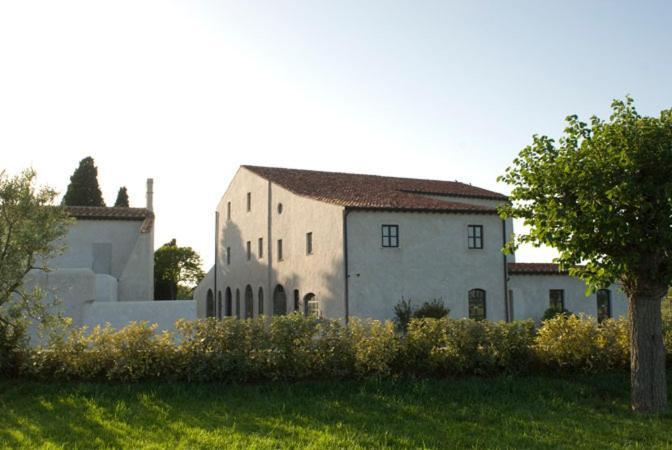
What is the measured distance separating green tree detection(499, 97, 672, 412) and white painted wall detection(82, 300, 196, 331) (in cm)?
1336

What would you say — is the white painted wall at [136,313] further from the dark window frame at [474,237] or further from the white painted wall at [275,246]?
the dark window frame at [474,237]

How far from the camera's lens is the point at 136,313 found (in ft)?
68.6

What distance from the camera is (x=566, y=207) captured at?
1088 cm

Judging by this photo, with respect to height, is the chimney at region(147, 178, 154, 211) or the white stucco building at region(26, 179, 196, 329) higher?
the chimney at region(147, 178, 154, 211)

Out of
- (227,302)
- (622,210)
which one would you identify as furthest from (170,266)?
(622,210)

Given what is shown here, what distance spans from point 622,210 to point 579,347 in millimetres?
3818

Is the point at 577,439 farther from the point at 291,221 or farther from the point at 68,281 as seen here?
the point at 291,221

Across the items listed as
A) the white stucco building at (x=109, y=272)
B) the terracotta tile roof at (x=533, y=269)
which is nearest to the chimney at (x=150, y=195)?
the white stucco building at (x=109, y=272)

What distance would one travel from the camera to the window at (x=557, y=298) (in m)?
29.5

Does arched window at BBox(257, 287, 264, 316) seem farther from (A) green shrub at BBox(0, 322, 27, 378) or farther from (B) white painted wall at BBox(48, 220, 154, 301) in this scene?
(A) green shrub at BBox(0, 322, 27, 378)

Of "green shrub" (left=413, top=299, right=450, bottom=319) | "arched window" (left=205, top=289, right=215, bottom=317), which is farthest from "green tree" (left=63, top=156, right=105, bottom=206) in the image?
"green shrub" (left=413, top=299, right=450, bottom=319)

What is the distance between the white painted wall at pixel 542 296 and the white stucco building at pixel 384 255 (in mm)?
47

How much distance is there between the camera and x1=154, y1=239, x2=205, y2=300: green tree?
48103 mm

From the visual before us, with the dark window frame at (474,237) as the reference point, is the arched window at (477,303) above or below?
below
